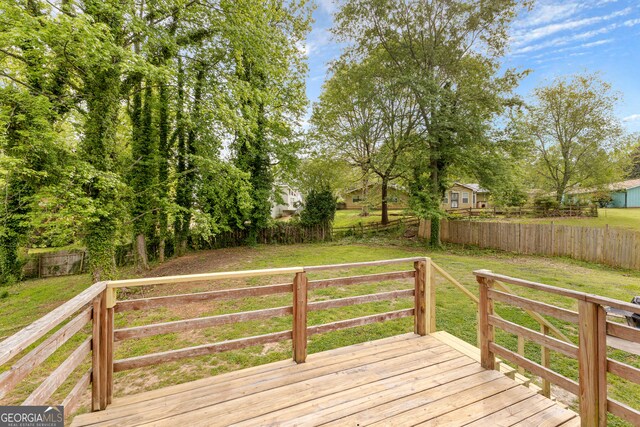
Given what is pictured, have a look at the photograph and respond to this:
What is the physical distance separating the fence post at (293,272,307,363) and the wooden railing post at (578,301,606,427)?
2.46 meters

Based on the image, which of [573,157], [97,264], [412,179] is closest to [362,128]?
[412,179]

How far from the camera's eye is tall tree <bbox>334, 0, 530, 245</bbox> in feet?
42.0

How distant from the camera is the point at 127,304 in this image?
2621 millimetres

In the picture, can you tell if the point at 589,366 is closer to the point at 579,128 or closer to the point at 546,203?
the point at 579,128

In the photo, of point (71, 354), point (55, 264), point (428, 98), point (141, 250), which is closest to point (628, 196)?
point (428, 98)

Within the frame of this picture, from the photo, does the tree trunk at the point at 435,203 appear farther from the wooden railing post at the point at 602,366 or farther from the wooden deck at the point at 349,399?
the wooden railing post at the point at 602,366

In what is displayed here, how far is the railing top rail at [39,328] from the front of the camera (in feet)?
4.52

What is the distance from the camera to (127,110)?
35.1 ft

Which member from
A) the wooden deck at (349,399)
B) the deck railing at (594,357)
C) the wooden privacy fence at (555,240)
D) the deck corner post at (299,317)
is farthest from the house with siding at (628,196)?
the deck corner post at (299,317)

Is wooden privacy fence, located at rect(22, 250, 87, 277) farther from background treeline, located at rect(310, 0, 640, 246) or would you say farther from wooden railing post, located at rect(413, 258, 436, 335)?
wooden railing post, located at rect(413, 258, 436, 335)

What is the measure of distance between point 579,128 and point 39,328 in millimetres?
29078

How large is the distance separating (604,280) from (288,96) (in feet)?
47.0

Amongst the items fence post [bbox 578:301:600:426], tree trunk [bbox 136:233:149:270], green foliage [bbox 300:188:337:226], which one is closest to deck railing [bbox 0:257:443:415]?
fence post [bbox 578:301:600:426]

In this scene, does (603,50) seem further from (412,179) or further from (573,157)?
(573,157)
